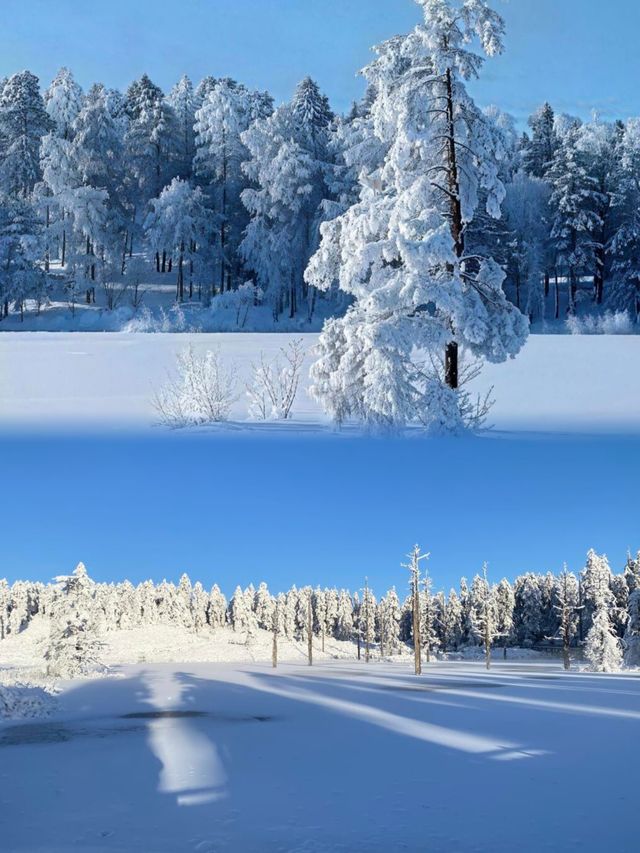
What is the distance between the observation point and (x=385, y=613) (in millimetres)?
88562

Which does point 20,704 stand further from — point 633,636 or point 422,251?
point 633,636

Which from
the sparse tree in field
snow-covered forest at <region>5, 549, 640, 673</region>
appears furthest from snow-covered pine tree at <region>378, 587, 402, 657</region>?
the sparse tree in field

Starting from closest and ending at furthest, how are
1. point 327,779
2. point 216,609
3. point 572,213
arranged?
point 327,779
point 572,213
point 216,609

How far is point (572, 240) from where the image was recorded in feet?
126

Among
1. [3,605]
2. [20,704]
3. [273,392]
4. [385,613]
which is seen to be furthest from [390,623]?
[273,392]

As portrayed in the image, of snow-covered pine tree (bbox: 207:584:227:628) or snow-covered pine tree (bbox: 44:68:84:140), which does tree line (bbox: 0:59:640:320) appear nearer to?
snow-covered pine tree (bbox: 44:68:84:140)

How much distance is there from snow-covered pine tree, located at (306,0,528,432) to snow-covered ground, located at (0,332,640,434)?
0.91 m

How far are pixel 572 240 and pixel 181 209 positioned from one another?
1856 cm

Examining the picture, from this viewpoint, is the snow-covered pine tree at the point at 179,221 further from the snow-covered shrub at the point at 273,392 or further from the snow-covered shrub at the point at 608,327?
the snow-covered shrub at the point at 273,392

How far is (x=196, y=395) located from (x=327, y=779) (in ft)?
18.1

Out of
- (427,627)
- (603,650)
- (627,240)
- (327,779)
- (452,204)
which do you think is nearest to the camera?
(327,779)

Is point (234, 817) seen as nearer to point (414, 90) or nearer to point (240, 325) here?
point (414, 90)

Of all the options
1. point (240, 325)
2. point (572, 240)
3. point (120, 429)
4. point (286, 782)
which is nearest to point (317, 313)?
point (240, 325)

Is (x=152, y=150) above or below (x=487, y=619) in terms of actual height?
above
